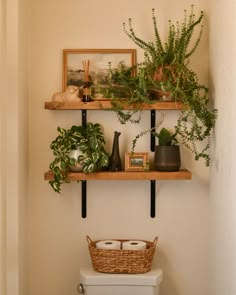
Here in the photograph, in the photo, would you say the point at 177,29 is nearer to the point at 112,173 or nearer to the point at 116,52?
the point at 116,52

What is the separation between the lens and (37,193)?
267cm

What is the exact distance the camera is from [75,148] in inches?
98.0

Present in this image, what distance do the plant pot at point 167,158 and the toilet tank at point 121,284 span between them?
525 millimetres

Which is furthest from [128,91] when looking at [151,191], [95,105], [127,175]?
[151,191]

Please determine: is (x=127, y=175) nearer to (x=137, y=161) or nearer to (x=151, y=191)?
(x=137, y=161)

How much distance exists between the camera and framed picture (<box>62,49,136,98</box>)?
2631 mm

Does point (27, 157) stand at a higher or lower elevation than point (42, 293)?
higher

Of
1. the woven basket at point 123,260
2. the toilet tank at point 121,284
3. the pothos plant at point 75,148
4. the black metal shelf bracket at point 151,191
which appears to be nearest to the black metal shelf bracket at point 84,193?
the black metal shelf bracket at point 151,191

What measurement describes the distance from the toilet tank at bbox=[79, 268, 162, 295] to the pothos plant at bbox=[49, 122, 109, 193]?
18.5 inches

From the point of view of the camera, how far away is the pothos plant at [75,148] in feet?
8.08
